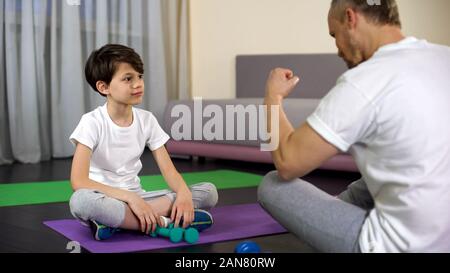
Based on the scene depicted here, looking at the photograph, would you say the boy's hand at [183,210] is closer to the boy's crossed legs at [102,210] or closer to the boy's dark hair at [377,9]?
the boy's crossed legs at [102,210]

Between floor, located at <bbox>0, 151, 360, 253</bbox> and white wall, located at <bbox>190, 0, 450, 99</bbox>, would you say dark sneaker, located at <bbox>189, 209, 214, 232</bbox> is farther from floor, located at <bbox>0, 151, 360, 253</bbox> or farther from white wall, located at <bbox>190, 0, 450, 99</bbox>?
white wall, located at <bbox>190, 0, 450, 99</bbox>

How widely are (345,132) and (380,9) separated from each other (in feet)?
0.88

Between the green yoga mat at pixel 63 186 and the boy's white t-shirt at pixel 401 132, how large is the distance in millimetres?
1519

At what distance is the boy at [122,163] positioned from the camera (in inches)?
60.9

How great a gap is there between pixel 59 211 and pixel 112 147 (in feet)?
1.64

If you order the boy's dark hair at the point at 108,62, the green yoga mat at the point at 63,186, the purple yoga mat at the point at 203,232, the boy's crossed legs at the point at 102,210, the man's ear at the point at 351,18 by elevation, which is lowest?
the green yoga mat at the point at 63,186

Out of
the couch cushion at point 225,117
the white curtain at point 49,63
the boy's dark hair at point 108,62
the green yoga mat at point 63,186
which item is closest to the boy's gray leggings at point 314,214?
the boy's dark hair at point 108,62

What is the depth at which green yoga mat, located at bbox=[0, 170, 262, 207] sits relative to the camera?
2.25m

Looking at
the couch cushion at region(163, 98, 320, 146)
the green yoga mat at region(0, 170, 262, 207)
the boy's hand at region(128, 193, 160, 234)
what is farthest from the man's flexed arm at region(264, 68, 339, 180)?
the couch cushion at region(163, 98, 320, 146)
